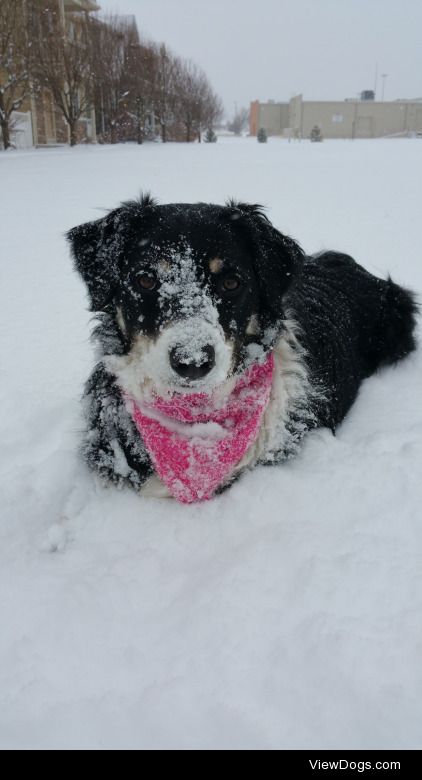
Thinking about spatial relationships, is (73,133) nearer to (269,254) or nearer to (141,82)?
(141,82)

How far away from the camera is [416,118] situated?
240 ft

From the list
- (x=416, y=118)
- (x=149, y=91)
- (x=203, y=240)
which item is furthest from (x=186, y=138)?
(x=203, y=240)

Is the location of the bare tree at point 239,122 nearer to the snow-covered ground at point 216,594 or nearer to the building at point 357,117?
the building at point 357,117

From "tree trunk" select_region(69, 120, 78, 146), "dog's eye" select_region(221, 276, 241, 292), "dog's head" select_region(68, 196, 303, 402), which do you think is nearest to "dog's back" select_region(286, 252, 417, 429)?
"dog's head" select_region(68, 196, 303, 402)

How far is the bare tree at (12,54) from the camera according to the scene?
77.7 ft

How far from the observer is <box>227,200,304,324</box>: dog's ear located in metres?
3.19

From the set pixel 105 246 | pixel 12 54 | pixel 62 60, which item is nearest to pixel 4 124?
pixel 12 54

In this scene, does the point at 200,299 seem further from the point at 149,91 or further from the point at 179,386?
the point at 149,91

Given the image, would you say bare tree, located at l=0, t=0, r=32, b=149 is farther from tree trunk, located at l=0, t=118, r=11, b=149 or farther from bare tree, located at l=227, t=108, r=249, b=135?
bare tree, located at l=227, t=108, r=249, b=135

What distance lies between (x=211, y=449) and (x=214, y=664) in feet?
3.93

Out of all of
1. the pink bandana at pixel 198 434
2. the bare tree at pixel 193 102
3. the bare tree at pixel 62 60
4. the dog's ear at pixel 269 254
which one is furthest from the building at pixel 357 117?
the pink bandana at pixel 198 434

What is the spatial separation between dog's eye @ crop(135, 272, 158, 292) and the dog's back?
40.7 inches

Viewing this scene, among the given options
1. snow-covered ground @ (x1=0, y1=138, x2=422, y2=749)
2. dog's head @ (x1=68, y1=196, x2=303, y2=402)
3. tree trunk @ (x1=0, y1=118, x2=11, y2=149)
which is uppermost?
tree trunk @ (x1=0, y1=118, x2=11, y2=149)
